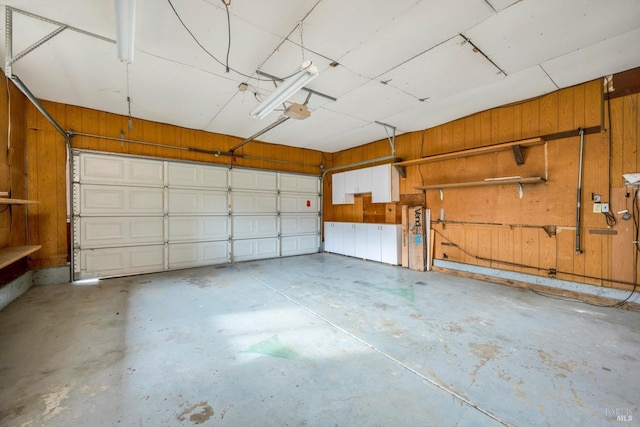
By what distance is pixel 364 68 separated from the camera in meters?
2.97

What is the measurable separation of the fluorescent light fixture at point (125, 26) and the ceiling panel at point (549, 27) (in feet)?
9.06

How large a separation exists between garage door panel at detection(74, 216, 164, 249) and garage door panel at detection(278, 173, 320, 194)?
2.80m

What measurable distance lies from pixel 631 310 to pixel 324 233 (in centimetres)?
547

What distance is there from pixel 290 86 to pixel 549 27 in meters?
→ 2.43

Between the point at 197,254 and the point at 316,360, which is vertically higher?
the point at 197,254

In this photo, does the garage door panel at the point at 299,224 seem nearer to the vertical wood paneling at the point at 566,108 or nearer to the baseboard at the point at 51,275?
the baseboard at the point at 51,275

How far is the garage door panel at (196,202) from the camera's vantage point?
5.00m

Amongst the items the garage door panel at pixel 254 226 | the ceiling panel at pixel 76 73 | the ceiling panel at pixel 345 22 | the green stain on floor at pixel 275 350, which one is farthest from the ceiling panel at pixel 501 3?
the garage door panel at pixel 254 226

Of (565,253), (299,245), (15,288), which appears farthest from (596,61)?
(15,288)

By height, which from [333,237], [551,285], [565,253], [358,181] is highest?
[358,181]

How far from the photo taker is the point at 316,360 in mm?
1974

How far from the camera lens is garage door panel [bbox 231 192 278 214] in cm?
573

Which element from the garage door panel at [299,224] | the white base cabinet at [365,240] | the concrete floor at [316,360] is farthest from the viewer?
the garage door panel at [299,224]

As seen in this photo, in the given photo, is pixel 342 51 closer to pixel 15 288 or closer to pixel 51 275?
pixel 15 288
